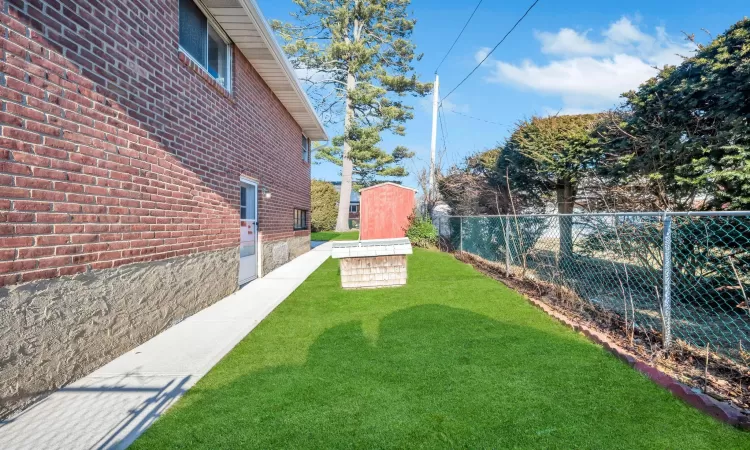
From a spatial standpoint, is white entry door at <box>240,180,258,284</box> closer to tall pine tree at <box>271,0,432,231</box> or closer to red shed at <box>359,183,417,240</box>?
red shed at <box>359,183,417,240</box>

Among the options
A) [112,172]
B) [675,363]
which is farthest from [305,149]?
[675,363]

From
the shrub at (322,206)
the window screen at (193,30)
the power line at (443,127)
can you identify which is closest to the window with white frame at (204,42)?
the window screen at (193,30)

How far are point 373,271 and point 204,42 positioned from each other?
14.6 feet

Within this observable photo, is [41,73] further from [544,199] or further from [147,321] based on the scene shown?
[544,199]

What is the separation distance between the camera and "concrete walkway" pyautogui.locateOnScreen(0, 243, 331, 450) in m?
2.22

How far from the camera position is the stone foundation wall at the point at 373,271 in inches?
256

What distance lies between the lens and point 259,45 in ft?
20.9

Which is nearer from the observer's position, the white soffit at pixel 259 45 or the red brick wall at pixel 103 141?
the red brick wall at pixel 103 141

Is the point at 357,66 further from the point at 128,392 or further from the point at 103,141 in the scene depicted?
the point at 128,392

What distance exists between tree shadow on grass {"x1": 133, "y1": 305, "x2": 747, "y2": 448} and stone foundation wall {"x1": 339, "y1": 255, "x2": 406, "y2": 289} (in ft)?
9.48

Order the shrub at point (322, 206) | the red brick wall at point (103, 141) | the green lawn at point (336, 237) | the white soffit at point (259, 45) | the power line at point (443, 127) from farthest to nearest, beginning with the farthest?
the shrub at point (322, 206)
the green lawn at point (336, 237)
the power line at point (443, 127)
the white soffit at point (259, 45)
the red brick wall at point (103, 141)

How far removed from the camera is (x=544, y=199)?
9297 millimetres

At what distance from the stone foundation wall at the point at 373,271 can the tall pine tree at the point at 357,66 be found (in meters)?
18.4

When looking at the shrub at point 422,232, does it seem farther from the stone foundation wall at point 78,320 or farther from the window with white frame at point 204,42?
the stone foundation wall at point 78,320
